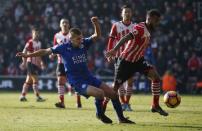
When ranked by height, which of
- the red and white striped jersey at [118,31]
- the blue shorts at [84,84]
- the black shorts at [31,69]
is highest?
the red and white striped jersey at [118,31]

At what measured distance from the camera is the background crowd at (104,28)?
103 ft

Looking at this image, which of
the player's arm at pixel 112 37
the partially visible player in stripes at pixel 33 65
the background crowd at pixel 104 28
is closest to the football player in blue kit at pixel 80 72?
the player's arm at pixel 112 37

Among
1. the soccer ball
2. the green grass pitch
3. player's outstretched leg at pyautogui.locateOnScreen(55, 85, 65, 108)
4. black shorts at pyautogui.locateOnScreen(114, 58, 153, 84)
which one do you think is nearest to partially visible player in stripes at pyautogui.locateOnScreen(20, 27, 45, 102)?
player's outstretched leg at pyautogui.locateOnScreen(55, 85, 65, 108)

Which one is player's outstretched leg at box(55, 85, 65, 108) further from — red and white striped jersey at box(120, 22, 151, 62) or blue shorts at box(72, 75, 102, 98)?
blue shorts at box(72, 75, 102, 98)

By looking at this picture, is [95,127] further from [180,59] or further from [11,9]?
[11,9]

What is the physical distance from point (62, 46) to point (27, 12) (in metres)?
21.8

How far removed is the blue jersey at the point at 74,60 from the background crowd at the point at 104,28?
1717cm

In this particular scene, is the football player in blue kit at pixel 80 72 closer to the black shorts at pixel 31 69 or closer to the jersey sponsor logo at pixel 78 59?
the jersey sponsor logo at pixel 78 59

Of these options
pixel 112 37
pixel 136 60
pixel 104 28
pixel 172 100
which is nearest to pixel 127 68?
pixel 136 60

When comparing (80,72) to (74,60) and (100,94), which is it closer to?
(74,60)

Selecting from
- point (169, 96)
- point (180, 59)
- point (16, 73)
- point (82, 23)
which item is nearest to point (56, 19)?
point (82, 23)

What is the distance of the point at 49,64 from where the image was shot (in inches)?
1256

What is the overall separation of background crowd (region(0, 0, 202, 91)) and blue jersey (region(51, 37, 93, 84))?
17.2 metres

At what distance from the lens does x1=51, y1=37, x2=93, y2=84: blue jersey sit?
13414 millimetres
